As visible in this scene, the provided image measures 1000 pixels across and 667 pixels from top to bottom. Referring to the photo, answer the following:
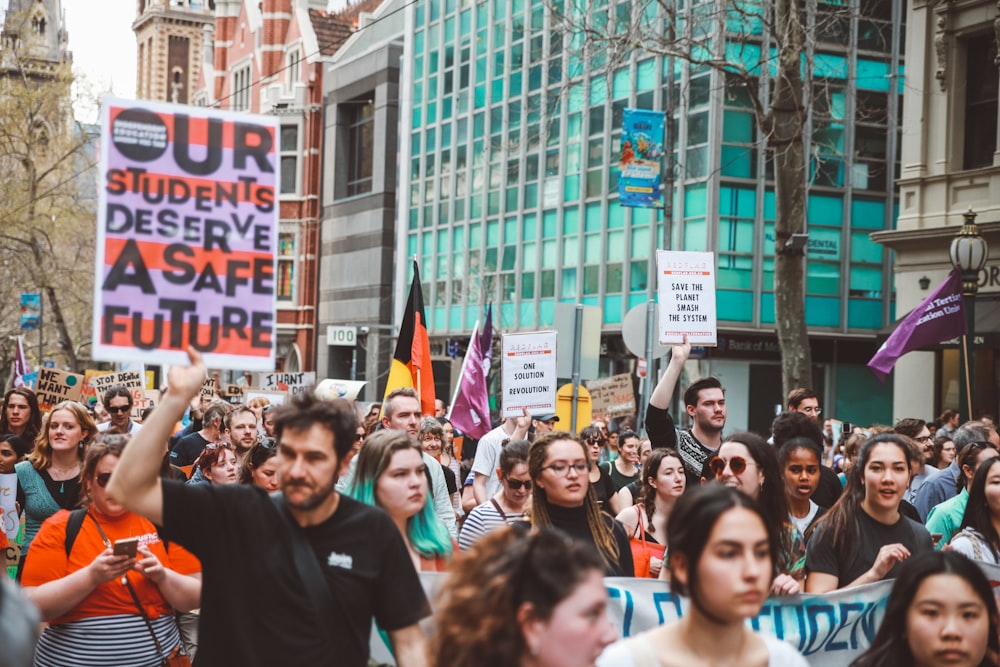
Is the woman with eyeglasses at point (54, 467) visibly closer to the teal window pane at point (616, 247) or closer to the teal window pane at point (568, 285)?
the teal window pane at point (616, 247)

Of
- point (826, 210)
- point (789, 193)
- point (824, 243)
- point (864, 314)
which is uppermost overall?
point (826, 210)

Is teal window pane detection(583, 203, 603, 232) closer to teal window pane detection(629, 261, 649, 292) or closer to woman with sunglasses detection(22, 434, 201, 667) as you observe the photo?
teal window pane detection(629, 261, 649, 292)

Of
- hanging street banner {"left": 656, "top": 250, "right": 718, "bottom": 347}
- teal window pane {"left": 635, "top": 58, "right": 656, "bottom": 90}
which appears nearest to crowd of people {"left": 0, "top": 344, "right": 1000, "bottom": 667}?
hanging street banner {"left": 656, "top": 250, "right": 718, "bottom": 347}

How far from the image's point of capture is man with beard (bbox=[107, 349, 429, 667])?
396cm

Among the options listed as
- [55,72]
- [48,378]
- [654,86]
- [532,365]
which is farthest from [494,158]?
[532,365]

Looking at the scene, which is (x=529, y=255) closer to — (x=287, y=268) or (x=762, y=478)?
(x=287, y=268)

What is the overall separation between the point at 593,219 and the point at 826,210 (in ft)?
20.9

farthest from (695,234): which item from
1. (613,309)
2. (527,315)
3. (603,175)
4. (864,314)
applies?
(527,315)

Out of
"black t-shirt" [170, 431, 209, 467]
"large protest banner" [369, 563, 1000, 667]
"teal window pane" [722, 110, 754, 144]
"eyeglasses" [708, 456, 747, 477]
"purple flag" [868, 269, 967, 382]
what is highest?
"teal window pane" [722, 110, 754, 144]

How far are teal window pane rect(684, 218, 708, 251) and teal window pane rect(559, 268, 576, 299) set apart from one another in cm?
500

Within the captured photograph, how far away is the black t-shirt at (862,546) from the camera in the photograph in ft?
19.2

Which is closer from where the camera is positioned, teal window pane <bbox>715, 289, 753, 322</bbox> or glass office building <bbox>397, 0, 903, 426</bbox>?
glass office building <bbox>397, 0, 903, 426</bbox>

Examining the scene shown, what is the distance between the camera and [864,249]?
33.2m

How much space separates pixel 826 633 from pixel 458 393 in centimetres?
802
